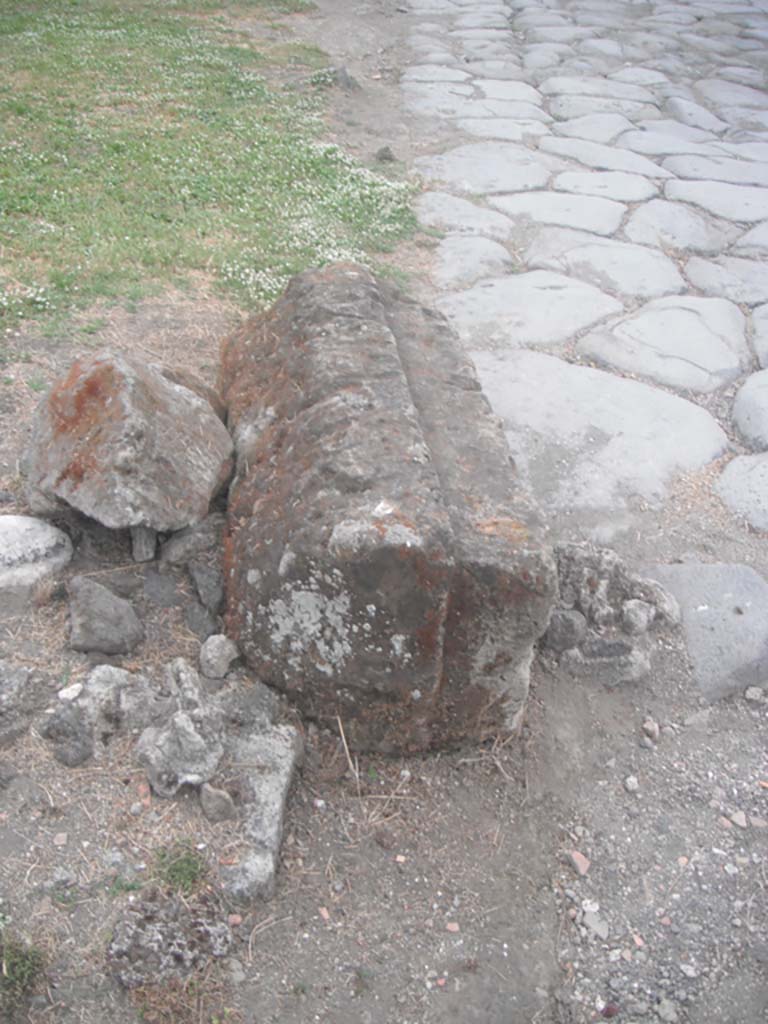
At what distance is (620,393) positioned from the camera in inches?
164

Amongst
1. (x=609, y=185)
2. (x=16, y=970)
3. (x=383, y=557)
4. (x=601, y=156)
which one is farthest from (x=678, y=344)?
(x=16, y=970)

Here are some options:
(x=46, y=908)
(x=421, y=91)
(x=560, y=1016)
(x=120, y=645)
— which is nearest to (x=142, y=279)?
(x=120, y=645)

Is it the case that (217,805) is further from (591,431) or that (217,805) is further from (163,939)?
(591,431)

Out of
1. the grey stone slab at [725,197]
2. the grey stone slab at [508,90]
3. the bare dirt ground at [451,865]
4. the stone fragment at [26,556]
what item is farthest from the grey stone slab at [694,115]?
the stone fragment at [26,556]

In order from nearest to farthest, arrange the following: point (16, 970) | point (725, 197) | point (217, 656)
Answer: point (16, 970) < point (217, 656) < point (725, 197)

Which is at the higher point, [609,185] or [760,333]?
[609,185]

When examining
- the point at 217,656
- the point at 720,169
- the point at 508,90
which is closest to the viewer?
the point at 217,656

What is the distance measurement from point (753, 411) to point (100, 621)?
2.87 m

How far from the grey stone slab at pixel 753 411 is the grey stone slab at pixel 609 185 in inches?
86.1

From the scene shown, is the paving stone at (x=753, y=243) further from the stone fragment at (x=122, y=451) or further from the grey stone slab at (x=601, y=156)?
the stone fragment at (x=122, y=451)

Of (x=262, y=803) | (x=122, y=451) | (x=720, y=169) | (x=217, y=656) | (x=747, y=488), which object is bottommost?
(x=747, y=488)

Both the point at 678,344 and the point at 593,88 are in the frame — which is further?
the point at 593,88

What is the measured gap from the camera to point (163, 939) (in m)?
1.97

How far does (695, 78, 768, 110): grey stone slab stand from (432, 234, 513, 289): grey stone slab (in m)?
3.99
